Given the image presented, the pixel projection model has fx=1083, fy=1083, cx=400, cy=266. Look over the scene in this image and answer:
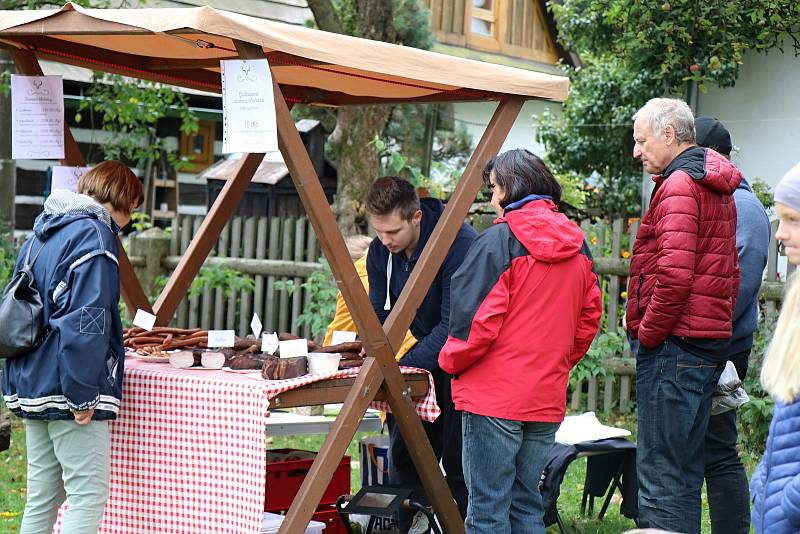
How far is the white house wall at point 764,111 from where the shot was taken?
910 cm

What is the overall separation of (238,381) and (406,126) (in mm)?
8065

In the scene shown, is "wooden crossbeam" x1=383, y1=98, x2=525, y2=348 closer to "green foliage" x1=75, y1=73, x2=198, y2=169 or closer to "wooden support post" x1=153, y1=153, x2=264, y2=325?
"wooden support post" x1=153, y1=153, x2=264, y2=325

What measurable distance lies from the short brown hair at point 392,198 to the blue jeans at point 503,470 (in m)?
0.95

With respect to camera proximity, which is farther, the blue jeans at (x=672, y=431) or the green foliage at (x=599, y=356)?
the green foliage at (x=599, y=356)

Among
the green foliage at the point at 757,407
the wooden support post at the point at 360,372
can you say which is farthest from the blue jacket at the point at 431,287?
the green foliage at the point at 757,407

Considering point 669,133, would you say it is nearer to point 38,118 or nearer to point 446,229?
point 446,229

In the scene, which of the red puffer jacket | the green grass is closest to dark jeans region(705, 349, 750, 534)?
the red puffer jacket

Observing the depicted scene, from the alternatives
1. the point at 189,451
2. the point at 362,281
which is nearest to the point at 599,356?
the point at 362,281

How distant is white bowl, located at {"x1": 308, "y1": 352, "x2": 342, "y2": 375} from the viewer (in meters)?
4.02

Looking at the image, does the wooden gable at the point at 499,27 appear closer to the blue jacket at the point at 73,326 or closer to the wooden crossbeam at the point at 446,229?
the wooden crossbeam at the point at 446,229

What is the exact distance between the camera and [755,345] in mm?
7020

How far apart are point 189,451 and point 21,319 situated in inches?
30.8

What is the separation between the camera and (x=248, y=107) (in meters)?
3.62

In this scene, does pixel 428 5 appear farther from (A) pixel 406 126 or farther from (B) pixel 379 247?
(B) pixel 379 247
